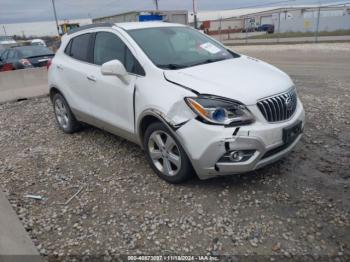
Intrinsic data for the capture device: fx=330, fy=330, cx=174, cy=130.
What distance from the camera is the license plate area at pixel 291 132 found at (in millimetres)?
3375

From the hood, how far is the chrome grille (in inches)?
2.3

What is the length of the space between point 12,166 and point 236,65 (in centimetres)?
346

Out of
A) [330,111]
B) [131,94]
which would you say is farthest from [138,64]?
[330,111]

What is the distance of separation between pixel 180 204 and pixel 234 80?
1.41m

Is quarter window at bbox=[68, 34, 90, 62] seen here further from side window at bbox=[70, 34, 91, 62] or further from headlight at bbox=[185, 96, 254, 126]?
headlight at bbox=[185, 96, 254, 126]

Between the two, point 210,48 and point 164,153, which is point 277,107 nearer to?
point 164,153

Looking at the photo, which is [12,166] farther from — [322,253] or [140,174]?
[322,253]

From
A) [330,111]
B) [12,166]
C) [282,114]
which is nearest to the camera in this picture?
[282,114]

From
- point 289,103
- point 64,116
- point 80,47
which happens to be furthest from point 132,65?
point 64,116

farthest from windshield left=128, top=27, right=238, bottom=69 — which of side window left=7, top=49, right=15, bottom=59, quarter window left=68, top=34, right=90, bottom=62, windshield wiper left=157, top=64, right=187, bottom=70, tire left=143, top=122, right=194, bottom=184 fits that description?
side window left=7, top=49, right=15, bottom=59

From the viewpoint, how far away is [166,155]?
3.72 m

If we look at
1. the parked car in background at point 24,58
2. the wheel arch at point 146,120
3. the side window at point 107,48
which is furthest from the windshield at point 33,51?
the wheel arch at point 146,120

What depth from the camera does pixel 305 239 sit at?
9.22 ft

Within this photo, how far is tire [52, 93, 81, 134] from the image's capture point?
218 inches
